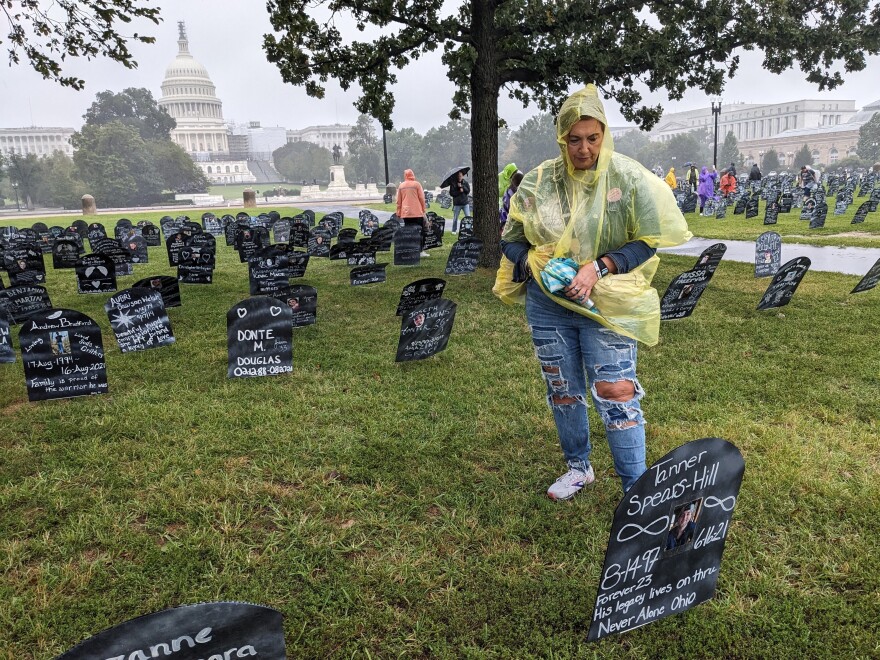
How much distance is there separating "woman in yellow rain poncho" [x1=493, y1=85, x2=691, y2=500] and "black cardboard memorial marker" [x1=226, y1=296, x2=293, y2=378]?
2.60m

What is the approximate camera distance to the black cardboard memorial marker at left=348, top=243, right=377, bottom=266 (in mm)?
10094

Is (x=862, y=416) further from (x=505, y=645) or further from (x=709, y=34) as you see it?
(x=709, y=34)

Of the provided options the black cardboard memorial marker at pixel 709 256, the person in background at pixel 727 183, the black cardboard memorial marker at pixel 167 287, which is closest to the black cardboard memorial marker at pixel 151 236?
the black cardboard memorial marker at pixel 167 287

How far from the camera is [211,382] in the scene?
4.66m

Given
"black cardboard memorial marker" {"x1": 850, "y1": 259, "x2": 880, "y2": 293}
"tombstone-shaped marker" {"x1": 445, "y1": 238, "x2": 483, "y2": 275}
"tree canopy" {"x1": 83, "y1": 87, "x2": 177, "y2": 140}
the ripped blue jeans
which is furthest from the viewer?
"tree canopy" {"x1": 83, "y1": 87, "x2": 177, "y2": 140}

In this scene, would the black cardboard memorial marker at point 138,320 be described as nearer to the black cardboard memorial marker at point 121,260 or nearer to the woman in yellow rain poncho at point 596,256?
the woman in yellow rain poncho at point 596,256

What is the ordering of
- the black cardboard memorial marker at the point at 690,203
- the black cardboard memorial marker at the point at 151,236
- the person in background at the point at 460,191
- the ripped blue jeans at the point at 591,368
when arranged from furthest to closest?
the black cardboard memorial marker at the point at 690,203, the black cardboard memorial marker at the point at 151,236, the person in background at the point at 460,191, the ripped blue jeans at the point at 591,368

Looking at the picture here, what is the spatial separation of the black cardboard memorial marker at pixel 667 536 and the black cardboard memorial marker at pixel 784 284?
496cm

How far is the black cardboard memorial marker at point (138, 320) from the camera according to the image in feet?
16.8

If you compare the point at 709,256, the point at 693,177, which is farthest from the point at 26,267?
the point at 693,177

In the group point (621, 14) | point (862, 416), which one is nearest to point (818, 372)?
point (862, 416)

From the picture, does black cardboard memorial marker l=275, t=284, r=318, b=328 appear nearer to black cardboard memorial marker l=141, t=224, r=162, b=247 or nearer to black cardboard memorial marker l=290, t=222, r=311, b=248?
black cardboard memorial marker l=290, t=222, r=311, b=248

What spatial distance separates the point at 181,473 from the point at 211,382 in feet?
5.10

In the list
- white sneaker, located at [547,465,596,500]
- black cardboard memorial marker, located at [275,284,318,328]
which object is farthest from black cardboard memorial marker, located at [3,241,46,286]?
white sneaker, located at [547,465,596,500]
